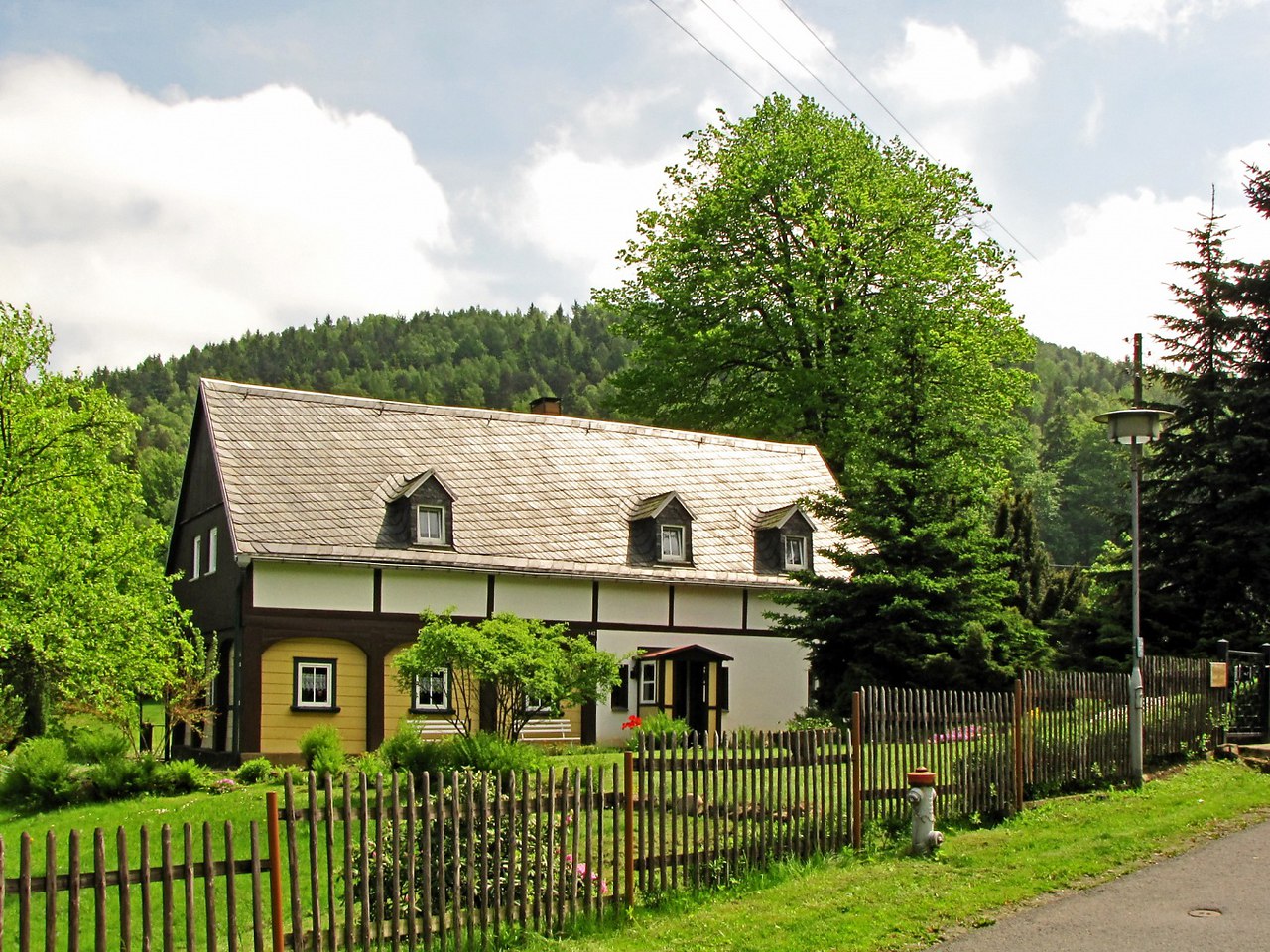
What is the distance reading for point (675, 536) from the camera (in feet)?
102

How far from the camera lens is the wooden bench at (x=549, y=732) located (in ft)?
91.9

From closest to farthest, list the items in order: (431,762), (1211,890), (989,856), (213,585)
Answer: (1211,890)
(989,856)
(431,762)
(213,585)

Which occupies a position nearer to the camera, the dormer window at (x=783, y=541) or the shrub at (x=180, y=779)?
the shrub at (x=180, y=779)

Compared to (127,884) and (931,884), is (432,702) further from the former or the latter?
(127,884)

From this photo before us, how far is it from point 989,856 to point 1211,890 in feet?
7.03

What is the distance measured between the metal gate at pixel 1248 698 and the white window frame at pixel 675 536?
12594 mm

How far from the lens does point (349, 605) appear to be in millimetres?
26125

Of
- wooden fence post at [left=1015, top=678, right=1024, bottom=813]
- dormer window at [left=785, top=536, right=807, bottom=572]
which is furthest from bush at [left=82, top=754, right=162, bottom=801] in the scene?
dormer window at [left=785, top=536, right=807, bottom=572]

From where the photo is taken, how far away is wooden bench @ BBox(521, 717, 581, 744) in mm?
28000

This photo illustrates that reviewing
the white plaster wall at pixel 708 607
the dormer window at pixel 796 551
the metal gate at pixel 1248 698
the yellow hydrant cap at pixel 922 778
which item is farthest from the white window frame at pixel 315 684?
the metal gate at pixel 1248 698

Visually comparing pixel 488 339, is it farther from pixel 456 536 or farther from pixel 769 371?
pixel 456 536

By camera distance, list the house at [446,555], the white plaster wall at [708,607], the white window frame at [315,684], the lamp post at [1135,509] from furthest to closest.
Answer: the white plaster wall at [708,607] → the house at [446,555] → the white window frame at [315,684] → the lamp post at [1135,509]

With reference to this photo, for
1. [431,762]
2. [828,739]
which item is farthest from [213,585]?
[828,739]

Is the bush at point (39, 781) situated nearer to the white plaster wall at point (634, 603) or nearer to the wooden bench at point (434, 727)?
the wooden bench at point (434, 727)
